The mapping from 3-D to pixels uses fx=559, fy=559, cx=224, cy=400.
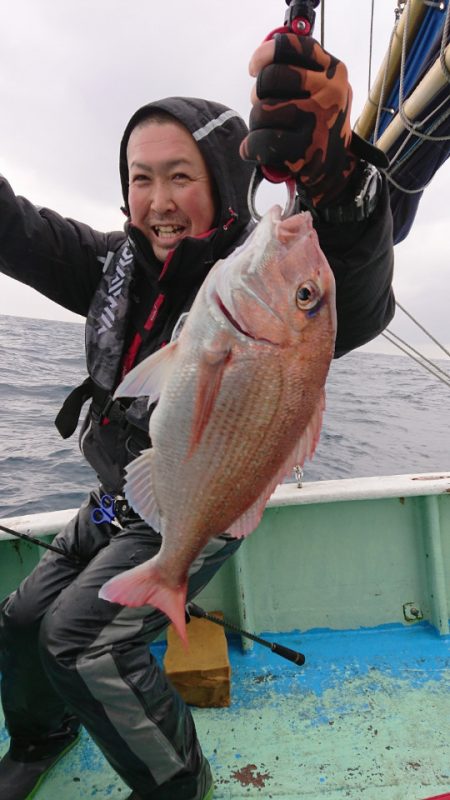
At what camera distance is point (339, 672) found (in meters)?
3.21

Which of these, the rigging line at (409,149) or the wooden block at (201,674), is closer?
the wooden block at (201,674)

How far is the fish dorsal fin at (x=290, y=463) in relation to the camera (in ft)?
4.84

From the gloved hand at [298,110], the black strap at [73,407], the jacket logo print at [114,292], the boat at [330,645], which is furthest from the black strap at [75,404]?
the gloved hand at [298,110]

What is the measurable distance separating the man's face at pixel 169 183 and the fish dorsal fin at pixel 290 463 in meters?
1.29

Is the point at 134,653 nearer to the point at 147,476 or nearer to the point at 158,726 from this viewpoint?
the point at 158,726


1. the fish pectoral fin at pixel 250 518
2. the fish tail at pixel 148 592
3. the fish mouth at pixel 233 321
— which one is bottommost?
the fish tail at pixel 148 592

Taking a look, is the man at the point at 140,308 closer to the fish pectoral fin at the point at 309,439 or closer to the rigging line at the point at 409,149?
the fish pectoral fin at the point at 309,439

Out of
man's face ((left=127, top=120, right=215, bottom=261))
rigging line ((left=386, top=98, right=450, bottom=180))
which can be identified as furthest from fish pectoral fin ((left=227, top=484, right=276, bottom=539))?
rigging line ((left=386, top=98, right=450, bottom=180))

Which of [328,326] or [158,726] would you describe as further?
[158,726]

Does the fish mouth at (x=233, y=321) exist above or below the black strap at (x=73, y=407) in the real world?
above

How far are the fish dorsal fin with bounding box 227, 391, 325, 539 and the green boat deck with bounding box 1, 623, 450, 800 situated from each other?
160 cm

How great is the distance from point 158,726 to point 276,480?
117 centimetres

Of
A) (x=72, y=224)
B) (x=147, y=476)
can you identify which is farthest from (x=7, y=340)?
(x=147, y=476)

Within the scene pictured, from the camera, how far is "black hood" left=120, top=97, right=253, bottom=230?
236 centimetres
